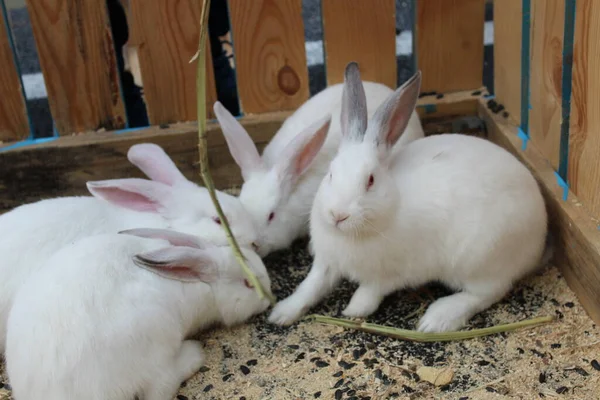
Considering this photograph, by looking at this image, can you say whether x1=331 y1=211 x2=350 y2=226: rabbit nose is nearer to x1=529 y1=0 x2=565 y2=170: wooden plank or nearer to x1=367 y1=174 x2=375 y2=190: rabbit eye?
x1=367 y1=174 x2=375 y2=190: rabbit eye

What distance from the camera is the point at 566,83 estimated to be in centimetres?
291

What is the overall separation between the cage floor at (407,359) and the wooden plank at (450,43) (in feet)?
4.21

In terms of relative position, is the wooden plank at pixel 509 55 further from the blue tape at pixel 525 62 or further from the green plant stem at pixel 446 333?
the green plant stem at pixel 446 333

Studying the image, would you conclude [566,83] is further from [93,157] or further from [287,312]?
[93,157]

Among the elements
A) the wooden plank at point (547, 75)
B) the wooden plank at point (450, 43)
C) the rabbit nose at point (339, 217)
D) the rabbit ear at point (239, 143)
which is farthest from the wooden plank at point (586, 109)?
the rabbit ear at point (239, 143)

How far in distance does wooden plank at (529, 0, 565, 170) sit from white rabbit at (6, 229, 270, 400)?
140 centimetres

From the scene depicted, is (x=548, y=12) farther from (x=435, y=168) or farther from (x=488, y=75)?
(x=488, y=75)

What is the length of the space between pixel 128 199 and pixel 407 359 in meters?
1.36

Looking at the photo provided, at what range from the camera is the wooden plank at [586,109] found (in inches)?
102

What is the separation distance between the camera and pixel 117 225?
10.5ft

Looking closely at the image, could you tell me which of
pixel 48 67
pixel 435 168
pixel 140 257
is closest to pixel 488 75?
pixel 435 168

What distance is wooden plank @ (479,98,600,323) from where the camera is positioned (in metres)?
2.75

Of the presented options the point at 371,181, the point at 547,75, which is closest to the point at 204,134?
the point at 371,181

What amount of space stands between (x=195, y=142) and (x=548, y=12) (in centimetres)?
179
